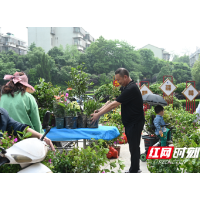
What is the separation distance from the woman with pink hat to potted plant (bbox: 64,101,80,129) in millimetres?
973

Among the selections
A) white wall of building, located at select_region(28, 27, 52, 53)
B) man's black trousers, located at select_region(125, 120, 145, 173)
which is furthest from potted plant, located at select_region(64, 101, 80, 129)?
white wall of building, located at select_region(28, 27, 52, 53)

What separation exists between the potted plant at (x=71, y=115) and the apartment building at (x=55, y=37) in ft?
205

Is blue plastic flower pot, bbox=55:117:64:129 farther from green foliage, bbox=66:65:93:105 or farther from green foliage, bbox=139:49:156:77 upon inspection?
green foliage, bbox=139:49:156:77

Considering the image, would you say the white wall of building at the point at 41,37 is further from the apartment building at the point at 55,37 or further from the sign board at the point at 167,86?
the sign board at the point at 167,86

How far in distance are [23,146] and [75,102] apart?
2295 mm

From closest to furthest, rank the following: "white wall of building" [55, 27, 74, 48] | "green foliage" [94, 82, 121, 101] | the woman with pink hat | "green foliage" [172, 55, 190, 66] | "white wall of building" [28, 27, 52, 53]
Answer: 1. the woman with pink hat
2. "green foliage" [94, 82, 121, 101]
3. "white wall of building" [28, 27, 52, 53]
4. "white wall of building" [55, 27, 74, 48]
5. "green foliage" [172, 55, 190, 66]

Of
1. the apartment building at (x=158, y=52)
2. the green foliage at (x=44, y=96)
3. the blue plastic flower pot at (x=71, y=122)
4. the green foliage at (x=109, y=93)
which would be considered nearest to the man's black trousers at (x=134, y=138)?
the green foliage at (x=109, y=93)

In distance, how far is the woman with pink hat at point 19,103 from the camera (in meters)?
2.62

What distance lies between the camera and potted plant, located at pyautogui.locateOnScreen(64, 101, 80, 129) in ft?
12.0

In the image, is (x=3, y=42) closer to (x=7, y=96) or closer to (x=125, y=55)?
(x=125, y=55)

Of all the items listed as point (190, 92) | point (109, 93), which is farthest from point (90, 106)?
point (190, 92)

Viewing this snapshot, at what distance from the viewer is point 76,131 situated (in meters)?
3.61

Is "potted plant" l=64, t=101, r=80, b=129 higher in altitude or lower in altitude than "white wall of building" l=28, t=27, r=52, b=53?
lower
